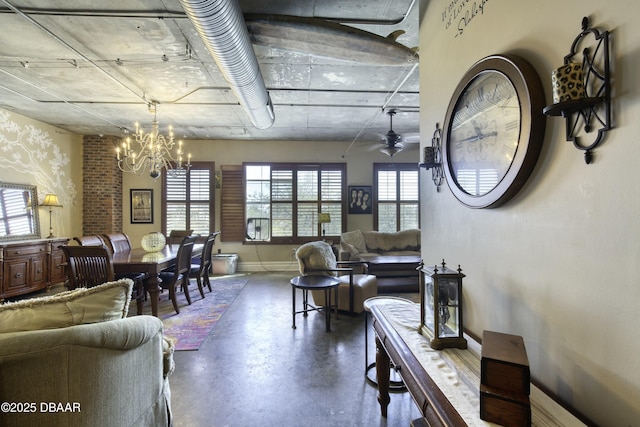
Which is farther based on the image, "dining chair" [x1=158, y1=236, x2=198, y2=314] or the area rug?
"dining chair" [x1=158, y1=236, x2=198, y2=314]

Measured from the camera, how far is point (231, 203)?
6.71 meters

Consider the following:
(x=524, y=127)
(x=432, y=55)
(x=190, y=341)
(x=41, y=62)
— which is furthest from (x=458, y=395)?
(x=41, y=62)

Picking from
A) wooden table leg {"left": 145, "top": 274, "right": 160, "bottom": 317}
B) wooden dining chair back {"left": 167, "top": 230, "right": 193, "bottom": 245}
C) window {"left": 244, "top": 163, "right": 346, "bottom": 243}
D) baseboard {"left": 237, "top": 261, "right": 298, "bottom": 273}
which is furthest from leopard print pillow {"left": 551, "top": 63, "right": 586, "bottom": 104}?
baseboard {"left": 237, "top": 261, "right": 298, "bottom": 273}

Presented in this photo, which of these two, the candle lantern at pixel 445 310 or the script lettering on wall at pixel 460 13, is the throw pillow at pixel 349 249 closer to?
the candle lantern at pixel 445 310

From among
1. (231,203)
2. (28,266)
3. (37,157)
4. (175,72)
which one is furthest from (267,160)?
(28,266)

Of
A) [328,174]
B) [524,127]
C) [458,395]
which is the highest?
[328,174]

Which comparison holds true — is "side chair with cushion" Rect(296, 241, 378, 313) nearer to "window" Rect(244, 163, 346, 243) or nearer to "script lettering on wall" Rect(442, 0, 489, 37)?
"script lettering on wall" Rect(442, 0, 489, 37)

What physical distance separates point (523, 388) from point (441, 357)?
40cm

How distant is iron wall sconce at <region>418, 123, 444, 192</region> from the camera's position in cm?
170

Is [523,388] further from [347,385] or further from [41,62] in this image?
[41,62]

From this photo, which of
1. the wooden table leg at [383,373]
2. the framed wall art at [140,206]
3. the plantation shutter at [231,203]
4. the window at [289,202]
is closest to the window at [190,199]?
the plantation shutter at [231,203]

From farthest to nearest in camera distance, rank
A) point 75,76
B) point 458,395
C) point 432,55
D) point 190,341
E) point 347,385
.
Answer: point 75,76 < point 190,341 < point 347,385 < point 432,55 < point 458,395

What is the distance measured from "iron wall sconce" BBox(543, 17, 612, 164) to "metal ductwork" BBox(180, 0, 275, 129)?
1836 millimetres

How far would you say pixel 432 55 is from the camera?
5.99 ft
